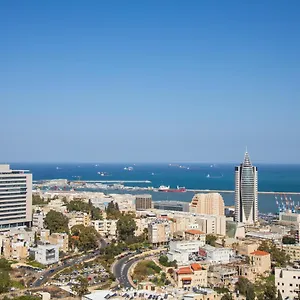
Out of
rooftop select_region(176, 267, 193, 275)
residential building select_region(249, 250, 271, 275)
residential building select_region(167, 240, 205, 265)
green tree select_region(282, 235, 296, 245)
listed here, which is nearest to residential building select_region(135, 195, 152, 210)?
green tree select_region(282, 235, 296, 245)

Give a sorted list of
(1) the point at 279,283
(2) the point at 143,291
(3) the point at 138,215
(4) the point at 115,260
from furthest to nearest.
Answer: (3) the point at 138,215, (4) the point at 115,260, (1) the point at 279,283, (2) the point at 143,291

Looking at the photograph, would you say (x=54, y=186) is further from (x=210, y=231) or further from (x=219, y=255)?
(x=219, y=255)

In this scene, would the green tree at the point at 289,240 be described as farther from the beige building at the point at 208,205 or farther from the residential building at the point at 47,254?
the residential building at the point at 47,254

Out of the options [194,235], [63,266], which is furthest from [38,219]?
[194,235]

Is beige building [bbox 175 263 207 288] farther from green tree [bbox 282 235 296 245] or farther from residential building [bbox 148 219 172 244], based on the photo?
green tree [bbox 282 235 296 245]

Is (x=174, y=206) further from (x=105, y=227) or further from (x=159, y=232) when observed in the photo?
(x=159, y=232)

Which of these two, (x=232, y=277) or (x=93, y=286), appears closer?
(x=93, y=286)

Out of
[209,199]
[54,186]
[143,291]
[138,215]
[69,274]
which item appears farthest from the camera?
[54,186]

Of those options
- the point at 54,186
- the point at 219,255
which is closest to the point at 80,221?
the point at 219,255
